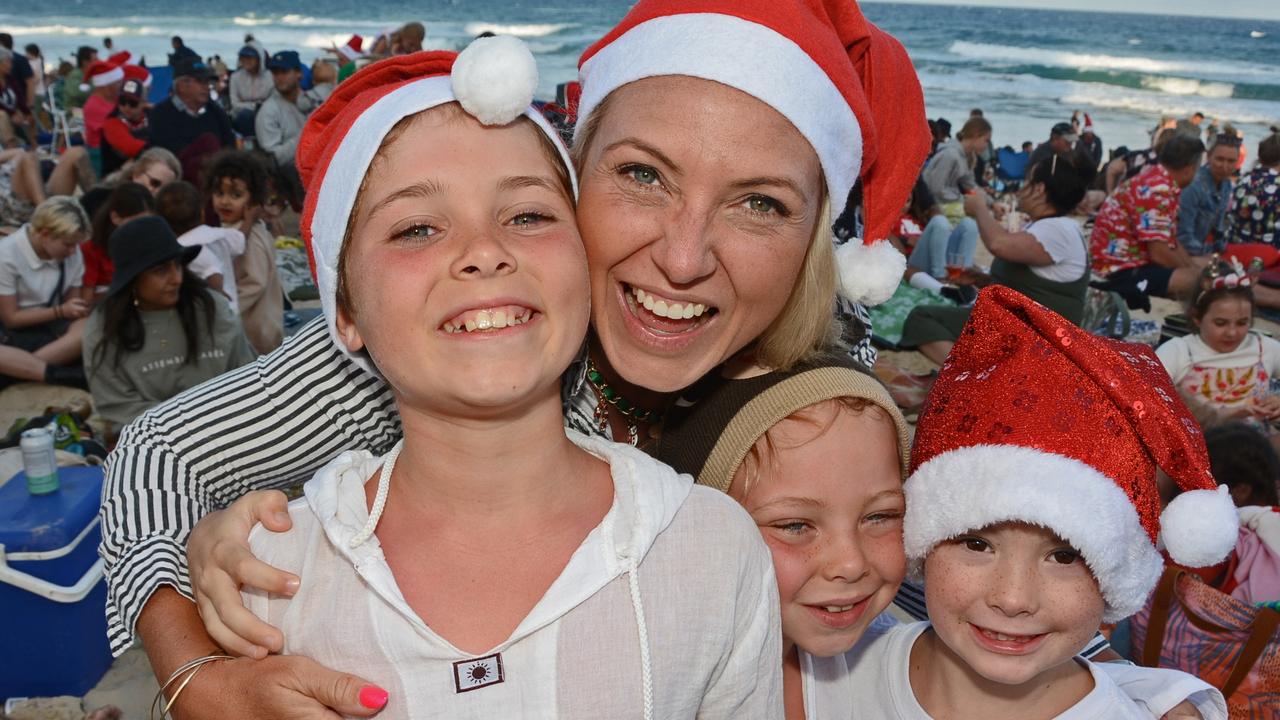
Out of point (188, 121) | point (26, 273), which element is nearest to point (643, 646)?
point (26, 273)

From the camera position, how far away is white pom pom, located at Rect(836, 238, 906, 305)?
2164 mm

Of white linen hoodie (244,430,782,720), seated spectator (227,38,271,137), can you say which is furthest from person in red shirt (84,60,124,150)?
white linen hoodie (244,430,782,720)

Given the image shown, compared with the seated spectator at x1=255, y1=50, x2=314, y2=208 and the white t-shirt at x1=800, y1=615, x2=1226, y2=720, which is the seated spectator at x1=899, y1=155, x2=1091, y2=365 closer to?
the white t-shirt at x1=800, y1=615, x2=1226, y2=720

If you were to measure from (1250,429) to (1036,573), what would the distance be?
11.1ft

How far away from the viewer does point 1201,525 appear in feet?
5.66

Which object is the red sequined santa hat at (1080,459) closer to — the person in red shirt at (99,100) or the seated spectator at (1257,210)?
the seated spectator at (1257,210)

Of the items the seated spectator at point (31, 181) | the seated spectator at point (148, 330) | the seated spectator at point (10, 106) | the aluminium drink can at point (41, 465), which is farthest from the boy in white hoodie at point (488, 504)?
the seated spectator at point (10, 106)

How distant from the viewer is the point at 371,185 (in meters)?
1.59

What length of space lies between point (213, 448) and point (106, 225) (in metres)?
6.02

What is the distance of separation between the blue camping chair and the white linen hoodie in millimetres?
16464

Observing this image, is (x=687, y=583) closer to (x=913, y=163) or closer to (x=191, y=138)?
(x=913, y=163)

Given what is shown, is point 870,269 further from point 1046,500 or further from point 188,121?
point 188,121

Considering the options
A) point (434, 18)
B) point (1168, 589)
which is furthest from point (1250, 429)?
point (434, 18)

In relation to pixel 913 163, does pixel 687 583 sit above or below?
below
